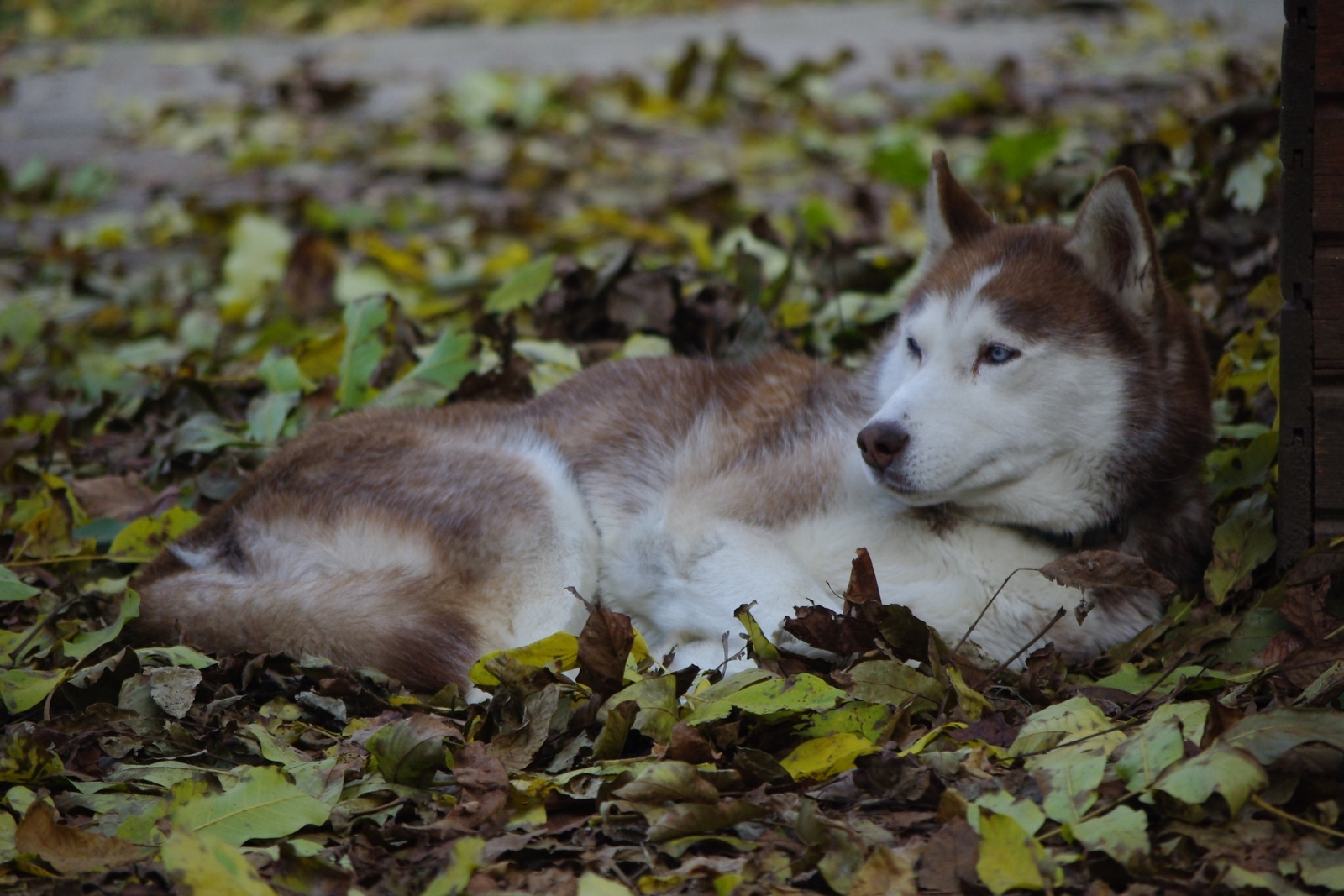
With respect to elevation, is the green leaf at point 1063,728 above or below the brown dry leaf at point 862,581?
below

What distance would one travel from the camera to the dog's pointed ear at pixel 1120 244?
10.1 feet

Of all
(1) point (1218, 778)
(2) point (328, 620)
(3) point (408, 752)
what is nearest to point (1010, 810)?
(1) point (1218, 778)

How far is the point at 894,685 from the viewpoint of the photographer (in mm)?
2768

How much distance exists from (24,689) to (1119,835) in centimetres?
240

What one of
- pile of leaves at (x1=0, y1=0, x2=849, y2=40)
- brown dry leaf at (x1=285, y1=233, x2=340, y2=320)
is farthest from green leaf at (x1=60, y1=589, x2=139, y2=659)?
pile of leaves at (x1=0, y1=0, x2=849, y2=40)

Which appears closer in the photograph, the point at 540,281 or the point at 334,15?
the point at 540,281

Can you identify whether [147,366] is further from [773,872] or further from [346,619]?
[773,872]

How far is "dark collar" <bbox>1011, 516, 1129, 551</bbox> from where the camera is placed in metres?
3.18

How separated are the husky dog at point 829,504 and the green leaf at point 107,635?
0.08 meters

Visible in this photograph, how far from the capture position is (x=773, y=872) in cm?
228

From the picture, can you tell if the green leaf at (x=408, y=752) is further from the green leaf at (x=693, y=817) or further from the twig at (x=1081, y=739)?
the twig at (x=1081, y=739)

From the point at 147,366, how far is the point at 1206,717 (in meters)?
4.04

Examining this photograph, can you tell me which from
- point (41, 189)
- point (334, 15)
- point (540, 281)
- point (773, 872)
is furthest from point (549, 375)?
point (334, 15)

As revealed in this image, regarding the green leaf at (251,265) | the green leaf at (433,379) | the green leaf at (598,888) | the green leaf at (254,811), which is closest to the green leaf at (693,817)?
the green leaf at (598,888)
